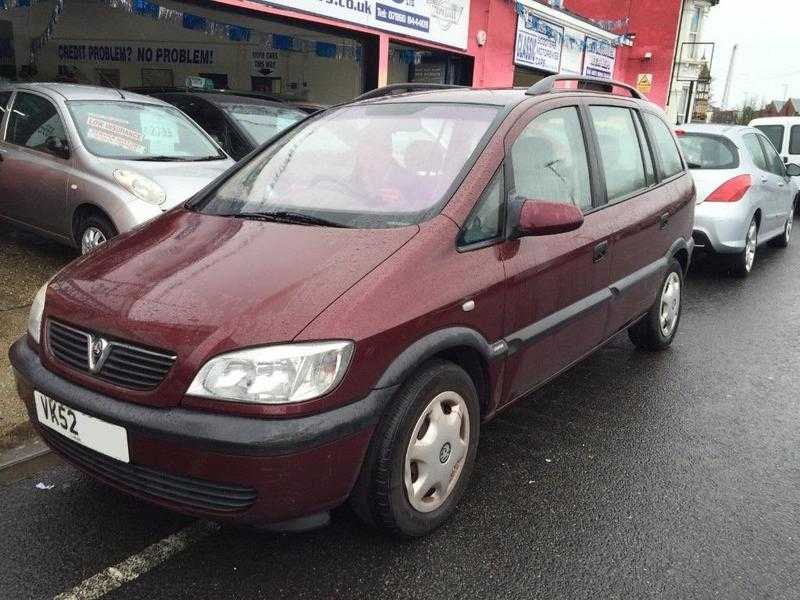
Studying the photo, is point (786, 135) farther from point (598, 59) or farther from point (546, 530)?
point (546, 530)

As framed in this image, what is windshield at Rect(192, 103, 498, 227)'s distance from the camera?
9.24ft

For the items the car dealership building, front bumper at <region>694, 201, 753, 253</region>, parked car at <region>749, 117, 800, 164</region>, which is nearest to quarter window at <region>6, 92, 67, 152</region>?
the car dealership building

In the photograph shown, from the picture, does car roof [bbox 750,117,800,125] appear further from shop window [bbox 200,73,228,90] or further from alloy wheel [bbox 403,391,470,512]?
alloy wheel [bbox 403,391,470,512]

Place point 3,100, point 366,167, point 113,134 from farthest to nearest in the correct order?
point 3,100 < point 113,134 < point 366,167

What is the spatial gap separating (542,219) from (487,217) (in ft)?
0.74

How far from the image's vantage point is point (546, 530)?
2742 mm

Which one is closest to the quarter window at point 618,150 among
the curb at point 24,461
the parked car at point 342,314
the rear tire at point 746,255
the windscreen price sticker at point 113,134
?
the parked car at point 342,314

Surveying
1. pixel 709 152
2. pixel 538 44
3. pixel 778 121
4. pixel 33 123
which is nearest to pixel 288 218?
pixel 33 123

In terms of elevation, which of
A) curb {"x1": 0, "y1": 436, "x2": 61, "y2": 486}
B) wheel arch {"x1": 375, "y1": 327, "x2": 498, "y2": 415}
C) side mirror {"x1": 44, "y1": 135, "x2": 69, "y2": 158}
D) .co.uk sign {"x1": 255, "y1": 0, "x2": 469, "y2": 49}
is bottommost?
curb {"x1": 0, "y1": 436, "x2": 61, "y2": 486}

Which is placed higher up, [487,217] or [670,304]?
[487,217]

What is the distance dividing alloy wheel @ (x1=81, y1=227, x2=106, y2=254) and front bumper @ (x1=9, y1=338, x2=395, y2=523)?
348cm

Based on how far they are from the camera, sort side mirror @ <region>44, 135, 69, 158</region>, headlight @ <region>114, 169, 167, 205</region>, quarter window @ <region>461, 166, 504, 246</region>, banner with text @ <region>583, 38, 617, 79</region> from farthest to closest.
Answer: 1. banner with text @ <region>583, 38, 617, 79</region>
2. side mirror @ <region>44, 135, 69, 158</region>
3. headlight @ <region>114, 169, 167, 205</region>
4. quarter window @ <region>461, 166, 504, 246</region>

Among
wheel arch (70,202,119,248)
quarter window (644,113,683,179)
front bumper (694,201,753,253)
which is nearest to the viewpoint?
quarter window (644,113,683,179)

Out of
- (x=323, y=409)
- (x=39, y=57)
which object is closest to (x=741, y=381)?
(x=323, y=409)
